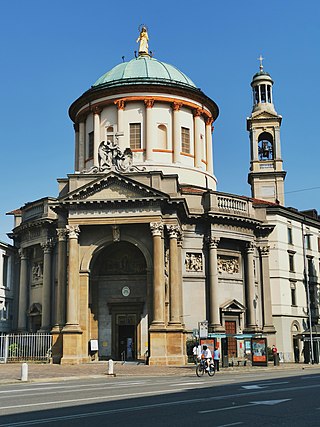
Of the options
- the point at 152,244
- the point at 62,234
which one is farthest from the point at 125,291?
the point at 62,234

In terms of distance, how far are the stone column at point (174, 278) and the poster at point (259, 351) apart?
485cm

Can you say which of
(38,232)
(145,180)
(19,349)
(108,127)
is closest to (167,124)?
(108,127)

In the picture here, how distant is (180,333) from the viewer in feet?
121

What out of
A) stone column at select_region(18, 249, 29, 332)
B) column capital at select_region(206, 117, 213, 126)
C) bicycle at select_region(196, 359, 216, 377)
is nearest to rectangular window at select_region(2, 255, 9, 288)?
stone column at select_region(18, 249, 29, 332)

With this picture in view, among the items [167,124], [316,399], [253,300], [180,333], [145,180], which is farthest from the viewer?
[167,124]

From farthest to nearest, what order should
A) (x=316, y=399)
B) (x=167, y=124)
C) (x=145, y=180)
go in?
1. (x=167, y=124)
2. (x=145, y=180)
3. (x=316, y=399)

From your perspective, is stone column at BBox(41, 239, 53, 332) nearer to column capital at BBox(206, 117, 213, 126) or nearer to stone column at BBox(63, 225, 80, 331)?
stone column at BBox(63, 225, 80, 331)

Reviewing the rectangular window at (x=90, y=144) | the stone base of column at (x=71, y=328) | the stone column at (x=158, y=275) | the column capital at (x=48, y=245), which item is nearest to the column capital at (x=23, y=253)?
the column capital at (x=48, y=245)

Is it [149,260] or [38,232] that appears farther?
[38,232]

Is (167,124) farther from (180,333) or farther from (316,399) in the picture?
(316,399)

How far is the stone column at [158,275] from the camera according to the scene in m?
36.8

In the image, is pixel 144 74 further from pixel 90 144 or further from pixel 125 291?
pixel 125 291

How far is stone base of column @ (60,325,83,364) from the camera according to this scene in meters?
37.3

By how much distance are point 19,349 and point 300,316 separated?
24.3 m
